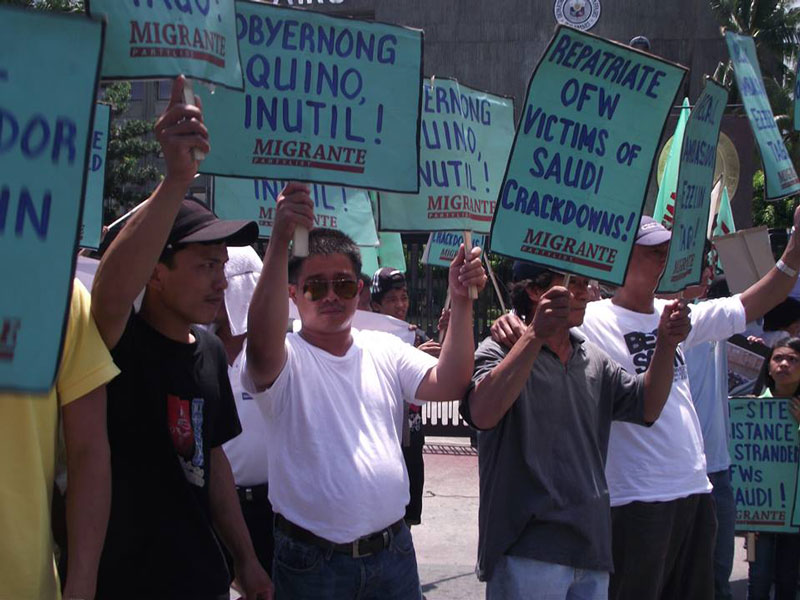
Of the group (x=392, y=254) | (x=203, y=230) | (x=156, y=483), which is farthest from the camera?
(x=392, y=254)

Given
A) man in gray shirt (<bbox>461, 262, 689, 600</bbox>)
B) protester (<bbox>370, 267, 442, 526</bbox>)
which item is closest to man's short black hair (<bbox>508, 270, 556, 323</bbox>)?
man in gray shirt (<bbox>461, 262, 689, 600</bbox>)

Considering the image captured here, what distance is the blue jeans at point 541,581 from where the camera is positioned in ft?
11.6

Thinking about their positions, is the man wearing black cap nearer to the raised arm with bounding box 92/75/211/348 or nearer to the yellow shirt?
the raised arm with bounding box 92/75/211/348

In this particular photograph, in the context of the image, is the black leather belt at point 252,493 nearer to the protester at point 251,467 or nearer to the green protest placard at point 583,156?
the protester at point 251,467

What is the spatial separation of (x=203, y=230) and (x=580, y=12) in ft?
125

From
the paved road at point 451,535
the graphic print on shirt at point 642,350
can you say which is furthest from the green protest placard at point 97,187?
the paved road at point 451,535

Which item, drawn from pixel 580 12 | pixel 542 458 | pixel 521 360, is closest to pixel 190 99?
pixel 521 360

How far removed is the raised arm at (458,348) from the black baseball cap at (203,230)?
29.8 inches

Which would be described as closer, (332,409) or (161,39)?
(161,39)

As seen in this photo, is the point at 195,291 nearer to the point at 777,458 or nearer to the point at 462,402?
the point at 462,402

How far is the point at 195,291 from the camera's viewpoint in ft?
9.84

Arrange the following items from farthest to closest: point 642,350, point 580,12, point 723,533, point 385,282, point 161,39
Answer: point 580,12 → point 385,282 → point 723,533 → point 642,350 → point 161,39

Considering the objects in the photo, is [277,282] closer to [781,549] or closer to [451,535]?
[781,549]

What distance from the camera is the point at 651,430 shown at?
424 centimetres
